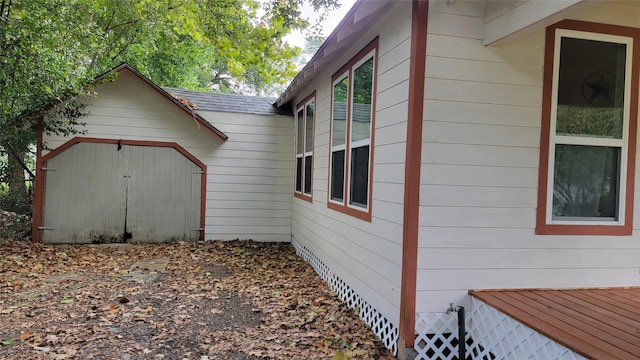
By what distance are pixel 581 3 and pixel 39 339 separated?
4.61m

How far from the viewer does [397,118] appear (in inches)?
121

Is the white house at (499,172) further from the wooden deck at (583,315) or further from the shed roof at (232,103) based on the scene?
the shed roof at (232,103)

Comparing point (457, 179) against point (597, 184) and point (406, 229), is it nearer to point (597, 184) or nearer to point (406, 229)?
point (406, 229)

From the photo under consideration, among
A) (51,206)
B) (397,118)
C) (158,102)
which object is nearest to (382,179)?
(397,118)

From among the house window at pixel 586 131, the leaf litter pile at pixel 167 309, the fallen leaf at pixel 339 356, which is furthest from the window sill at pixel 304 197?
the house window at pixel 586 131

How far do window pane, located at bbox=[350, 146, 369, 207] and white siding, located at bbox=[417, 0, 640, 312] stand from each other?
40.0 inches

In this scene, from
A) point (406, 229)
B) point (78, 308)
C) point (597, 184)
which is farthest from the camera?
point (78, 308)

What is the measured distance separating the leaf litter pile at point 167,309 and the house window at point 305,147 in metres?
1.38

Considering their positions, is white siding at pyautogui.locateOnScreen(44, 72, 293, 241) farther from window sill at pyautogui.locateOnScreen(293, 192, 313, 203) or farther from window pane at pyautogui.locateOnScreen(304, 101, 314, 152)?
window pane at pyautogui.locateOnScreen(304, 101, 314, 152)

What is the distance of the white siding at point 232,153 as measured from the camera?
23.0 feet

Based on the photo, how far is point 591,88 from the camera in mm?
3029

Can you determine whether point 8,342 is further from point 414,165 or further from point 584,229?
point 584,229

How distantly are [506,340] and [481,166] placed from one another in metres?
1.28

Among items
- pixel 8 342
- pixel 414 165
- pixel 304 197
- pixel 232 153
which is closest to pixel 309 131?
pixel 304 197
